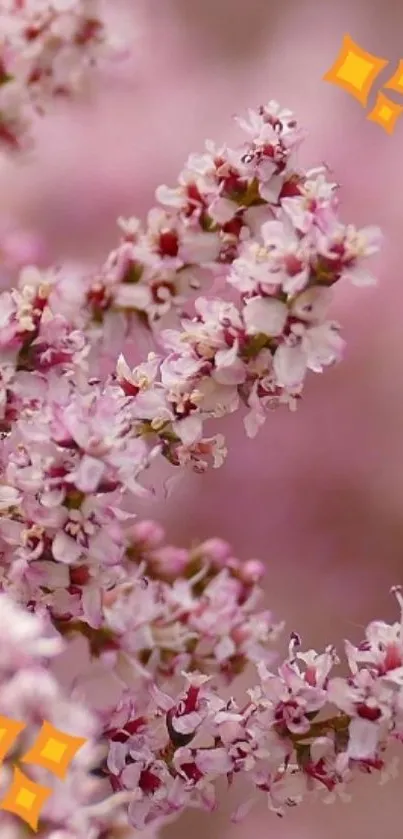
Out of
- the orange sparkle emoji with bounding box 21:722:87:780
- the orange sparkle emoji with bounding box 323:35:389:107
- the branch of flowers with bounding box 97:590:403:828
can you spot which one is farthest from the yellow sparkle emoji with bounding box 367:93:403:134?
the orange sparkle emoji with bounding box 21:722:87:780

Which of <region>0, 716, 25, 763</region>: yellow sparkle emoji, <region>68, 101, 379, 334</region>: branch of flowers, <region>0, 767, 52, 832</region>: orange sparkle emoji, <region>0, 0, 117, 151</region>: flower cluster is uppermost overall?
<region>0, 0, 117, 151</region>: flower cluster

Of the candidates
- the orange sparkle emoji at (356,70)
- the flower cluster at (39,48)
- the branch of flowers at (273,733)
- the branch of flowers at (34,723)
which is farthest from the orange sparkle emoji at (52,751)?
the orange sparkle emoji at (356,70)

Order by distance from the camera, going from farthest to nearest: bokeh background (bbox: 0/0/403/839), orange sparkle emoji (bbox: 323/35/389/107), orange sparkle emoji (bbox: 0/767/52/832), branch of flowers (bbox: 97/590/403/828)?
bokeh background (bbox: 0/0/403/839), orange sparkle emoji (bbox: 323/35/389/107), branch of flowers (bbox: 97/590/403/828), orange sparkle emoji (bbox: 0/767/52/832)

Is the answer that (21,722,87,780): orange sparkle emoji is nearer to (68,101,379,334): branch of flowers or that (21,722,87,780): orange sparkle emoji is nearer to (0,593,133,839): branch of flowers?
(0,593,133,839): branch of flowers

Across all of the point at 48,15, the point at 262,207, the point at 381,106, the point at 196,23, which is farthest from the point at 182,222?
the point at 196,23

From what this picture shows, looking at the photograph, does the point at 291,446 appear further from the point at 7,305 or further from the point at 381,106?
the point at 7,305

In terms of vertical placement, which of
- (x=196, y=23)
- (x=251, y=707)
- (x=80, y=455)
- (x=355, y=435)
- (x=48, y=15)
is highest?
(x=196, y=23)

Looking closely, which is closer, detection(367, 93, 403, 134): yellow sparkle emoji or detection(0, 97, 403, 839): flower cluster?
detection(0, 97, 403, 839): flower cluster
